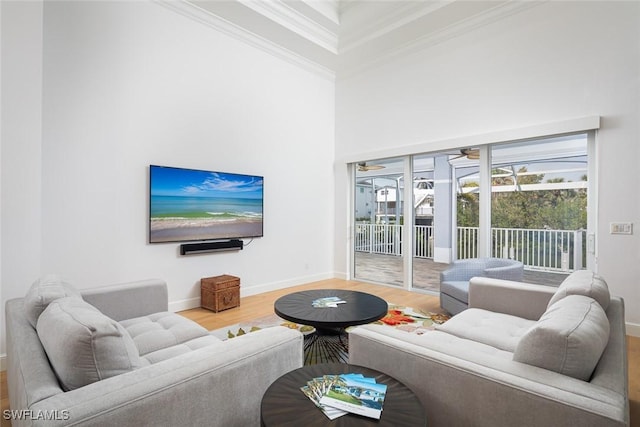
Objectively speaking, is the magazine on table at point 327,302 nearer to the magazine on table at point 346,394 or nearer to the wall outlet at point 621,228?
the magazine on table at point 346,394

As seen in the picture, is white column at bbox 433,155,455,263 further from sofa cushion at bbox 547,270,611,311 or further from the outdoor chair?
sofa cushion at bbox 547,270,611,311

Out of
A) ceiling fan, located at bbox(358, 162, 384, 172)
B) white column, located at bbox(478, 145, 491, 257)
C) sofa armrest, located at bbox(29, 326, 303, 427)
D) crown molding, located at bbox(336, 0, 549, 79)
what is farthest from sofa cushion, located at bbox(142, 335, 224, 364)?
crown molding, located at bbox(336, 0, 549, 79)

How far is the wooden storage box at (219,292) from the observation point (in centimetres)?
385

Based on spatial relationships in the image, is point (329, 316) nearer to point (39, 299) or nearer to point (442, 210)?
point (39, 299)

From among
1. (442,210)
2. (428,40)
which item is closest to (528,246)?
(442,210)

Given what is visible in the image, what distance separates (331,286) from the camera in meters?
5.24

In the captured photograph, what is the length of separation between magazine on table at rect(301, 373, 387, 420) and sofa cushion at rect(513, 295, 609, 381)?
0.59m

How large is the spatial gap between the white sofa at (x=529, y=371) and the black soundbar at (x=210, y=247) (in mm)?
2885

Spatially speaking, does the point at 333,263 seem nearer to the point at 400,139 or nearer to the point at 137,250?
the point at 400,139

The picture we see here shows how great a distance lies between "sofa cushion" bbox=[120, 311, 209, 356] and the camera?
1921 mm

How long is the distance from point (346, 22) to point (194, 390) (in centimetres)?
507

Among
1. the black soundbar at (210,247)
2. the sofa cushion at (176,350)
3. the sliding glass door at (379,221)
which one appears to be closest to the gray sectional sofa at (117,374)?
the sofa cushion at (176,350)

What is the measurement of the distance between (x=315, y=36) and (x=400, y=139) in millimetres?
1982

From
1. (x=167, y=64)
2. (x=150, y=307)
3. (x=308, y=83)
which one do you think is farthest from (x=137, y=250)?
(x=308, y=83)
